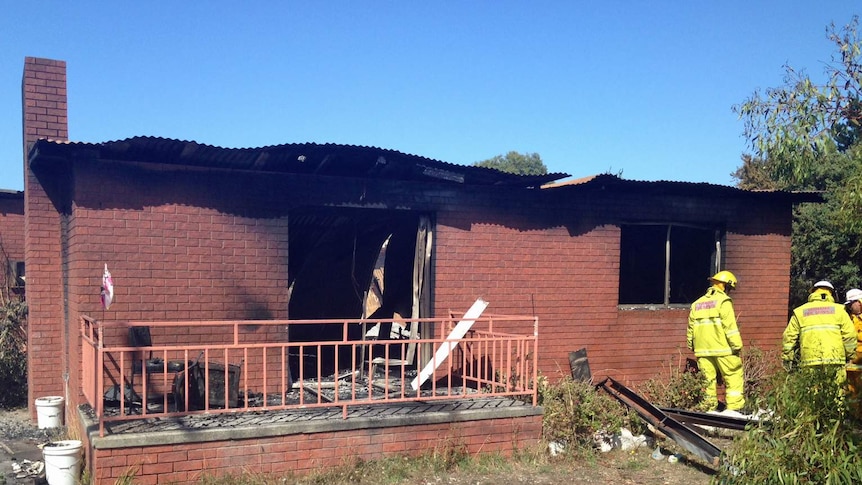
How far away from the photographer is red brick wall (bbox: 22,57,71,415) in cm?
782

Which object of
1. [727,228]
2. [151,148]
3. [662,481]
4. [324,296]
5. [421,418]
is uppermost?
[151,148]

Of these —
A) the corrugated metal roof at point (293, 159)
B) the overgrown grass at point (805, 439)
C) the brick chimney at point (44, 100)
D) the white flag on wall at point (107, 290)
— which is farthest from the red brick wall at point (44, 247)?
the overgrown grass at point (805, 439)

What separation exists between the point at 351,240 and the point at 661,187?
4087 millimetres

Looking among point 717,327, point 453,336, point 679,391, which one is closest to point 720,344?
point 717,327

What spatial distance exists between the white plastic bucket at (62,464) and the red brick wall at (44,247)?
7.86 ft

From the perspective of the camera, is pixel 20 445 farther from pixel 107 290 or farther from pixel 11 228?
pixel 11 228

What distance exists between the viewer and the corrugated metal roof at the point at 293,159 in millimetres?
6473

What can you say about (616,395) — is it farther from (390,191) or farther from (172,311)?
(172,311)

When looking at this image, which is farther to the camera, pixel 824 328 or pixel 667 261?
pixel 667 261

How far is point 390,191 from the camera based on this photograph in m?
7.86

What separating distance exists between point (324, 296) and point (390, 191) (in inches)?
97.9

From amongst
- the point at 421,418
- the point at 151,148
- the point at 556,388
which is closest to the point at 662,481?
the point at 556,388

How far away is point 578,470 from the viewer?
21.3 ft

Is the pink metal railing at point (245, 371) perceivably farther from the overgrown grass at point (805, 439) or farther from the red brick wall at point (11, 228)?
the red brick wall at point (11, 228)
